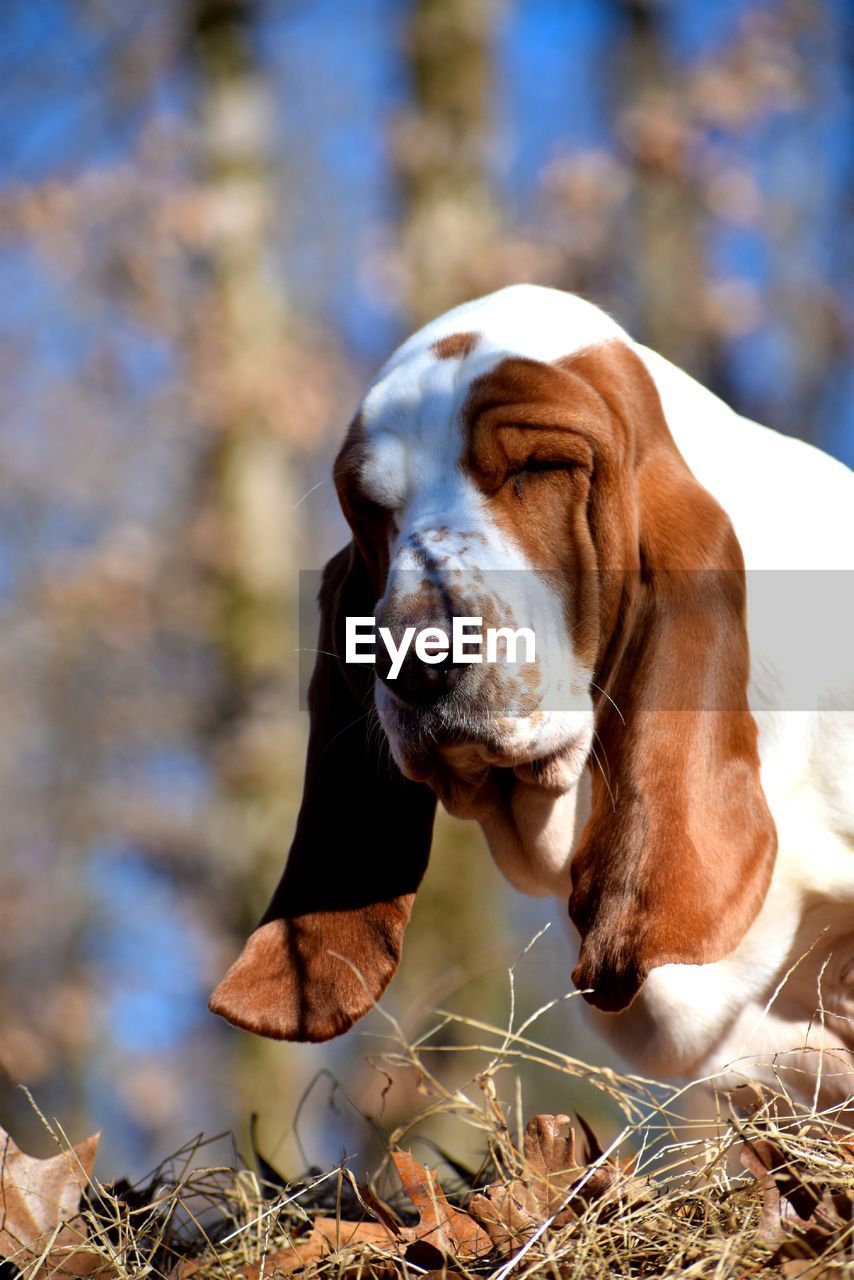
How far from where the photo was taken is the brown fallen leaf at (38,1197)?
7.25 ft

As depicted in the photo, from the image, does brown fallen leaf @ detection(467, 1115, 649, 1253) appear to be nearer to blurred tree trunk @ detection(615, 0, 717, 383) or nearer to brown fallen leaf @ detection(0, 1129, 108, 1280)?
brown fallen leaf @ detection(0, 1129, 108, 1280)

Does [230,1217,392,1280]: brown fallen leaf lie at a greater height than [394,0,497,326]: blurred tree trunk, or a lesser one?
lesser

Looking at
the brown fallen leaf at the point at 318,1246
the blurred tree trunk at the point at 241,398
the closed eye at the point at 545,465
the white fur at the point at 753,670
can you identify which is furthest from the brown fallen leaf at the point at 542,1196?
the blurred tree trunk at the point at 241,398

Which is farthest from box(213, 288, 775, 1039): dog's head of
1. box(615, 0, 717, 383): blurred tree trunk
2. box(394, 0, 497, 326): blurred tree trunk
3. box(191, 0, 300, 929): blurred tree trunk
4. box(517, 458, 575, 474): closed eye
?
box(615, 0, 717, 383): blurred tree trunk

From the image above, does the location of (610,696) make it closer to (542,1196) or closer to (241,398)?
(542,1196)

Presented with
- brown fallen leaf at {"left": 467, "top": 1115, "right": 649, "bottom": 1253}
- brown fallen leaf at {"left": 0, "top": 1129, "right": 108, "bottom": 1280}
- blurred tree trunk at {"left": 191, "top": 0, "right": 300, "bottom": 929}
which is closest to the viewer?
brown fallen leaf at {"left": 467, "top": 1115, "right": 649, "bottom": 1253}

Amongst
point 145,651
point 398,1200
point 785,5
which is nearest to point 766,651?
point 398,1200

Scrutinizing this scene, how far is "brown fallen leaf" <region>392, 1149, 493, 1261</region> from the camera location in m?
1.95

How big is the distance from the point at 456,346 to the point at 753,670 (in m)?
0.77

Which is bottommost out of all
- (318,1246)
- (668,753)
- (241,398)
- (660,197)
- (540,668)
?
(318,1246)

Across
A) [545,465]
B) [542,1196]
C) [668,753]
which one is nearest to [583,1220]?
[542,1196]

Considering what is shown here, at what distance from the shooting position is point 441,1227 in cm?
196

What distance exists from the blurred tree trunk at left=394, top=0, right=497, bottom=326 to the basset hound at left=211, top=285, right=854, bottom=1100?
167 inches

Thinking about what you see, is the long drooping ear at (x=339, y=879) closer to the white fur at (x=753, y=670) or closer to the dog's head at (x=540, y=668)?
the dog's head at (x=540, y=668)
